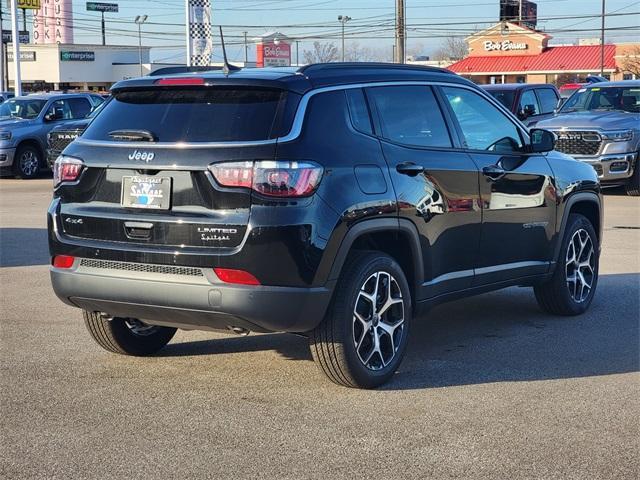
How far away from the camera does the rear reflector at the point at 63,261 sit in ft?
19.7

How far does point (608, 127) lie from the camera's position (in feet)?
57.5

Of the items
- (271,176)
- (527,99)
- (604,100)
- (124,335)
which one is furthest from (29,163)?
(271,176)

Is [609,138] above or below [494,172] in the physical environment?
below

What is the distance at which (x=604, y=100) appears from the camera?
18.9m

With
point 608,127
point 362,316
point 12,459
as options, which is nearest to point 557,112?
point 608,127

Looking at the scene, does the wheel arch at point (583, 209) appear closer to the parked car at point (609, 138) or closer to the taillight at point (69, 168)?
the taillight at point (69, 168)

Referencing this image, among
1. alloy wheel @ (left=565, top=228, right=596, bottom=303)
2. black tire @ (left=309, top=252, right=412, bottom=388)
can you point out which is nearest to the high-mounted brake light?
black tire @ (left=309, top=252, right=412, bottom=388)

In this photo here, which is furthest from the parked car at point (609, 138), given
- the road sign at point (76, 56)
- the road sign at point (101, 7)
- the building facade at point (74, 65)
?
the road sign at point (101, 7)

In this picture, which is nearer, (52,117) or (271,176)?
(271,176)

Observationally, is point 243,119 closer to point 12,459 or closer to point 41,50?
point 12,459

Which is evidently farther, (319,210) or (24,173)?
(24,173)

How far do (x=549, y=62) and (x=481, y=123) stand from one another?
75.0 metres

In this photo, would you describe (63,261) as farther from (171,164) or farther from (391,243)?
(391,243)

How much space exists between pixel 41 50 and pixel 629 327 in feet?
305
